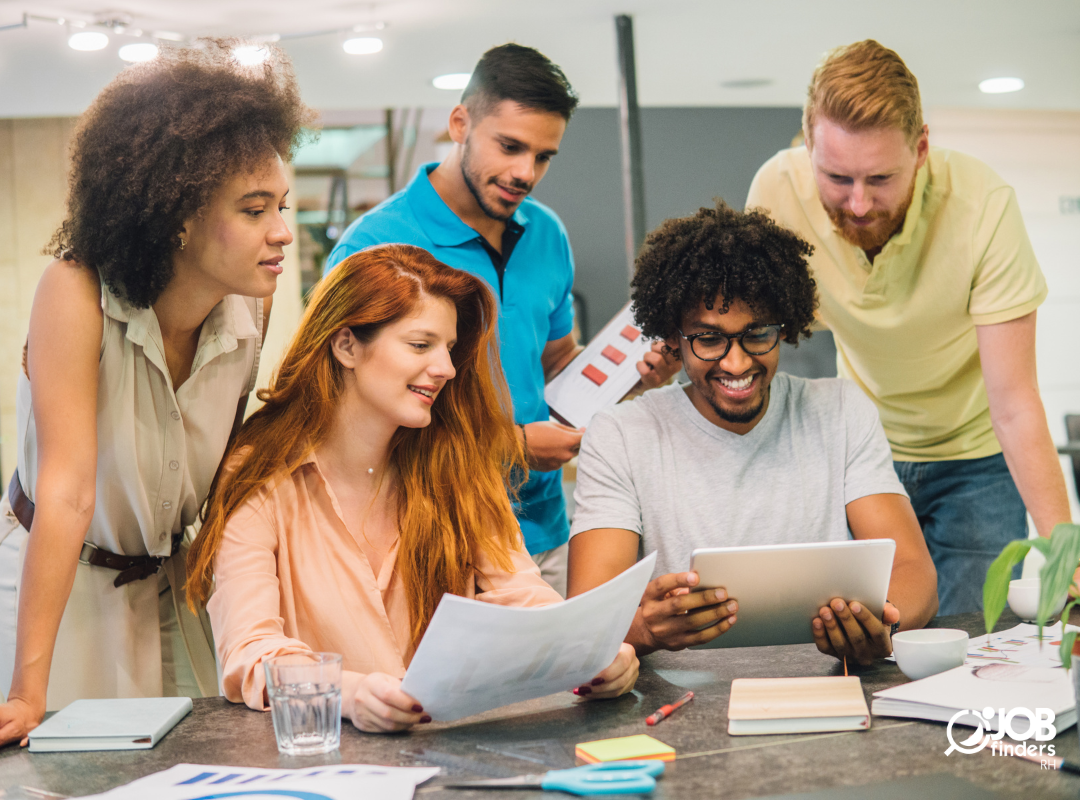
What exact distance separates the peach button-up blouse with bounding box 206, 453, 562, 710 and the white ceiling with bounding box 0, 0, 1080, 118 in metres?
2.17

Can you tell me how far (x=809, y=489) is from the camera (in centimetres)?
173

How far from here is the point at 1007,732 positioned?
1002mm

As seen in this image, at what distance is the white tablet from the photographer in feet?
4.08

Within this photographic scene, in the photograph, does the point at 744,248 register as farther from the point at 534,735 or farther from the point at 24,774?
the point at 24,774

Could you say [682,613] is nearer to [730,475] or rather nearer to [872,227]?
[730,475]

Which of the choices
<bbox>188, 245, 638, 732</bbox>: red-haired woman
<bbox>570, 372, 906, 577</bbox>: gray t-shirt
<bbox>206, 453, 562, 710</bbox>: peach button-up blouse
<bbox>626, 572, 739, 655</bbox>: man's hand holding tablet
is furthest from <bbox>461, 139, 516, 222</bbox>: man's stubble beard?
<bbox>626, 572, 739, 655</bbox>: man's hand holding tablet

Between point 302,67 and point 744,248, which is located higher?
point 302,67

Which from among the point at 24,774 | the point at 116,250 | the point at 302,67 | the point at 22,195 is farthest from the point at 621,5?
the point at 22,195

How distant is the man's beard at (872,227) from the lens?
1.98 meters

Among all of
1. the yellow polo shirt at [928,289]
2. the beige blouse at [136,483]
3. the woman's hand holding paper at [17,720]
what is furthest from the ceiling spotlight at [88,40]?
the woman's hand holding paper at [17,720]

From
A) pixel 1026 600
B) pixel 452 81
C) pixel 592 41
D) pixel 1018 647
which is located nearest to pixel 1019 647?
pixel 1018 647

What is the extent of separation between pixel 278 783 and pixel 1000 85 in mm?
4668

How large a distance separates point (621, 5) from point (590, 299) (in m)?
1.55

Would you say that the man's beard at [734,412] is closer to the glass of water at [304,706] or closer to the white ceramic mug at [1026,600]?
the white ceramic mug at [1026,600]
